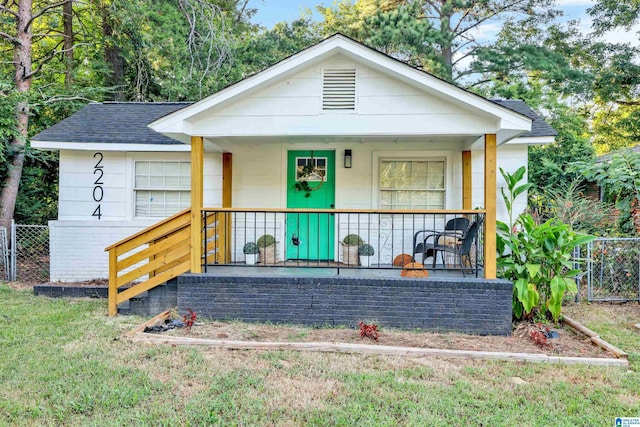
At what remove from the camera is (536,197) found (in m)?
10.1

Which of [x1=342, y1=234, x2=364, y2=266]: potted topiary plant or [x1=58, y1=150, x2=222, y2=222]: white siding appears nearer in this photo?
[x1=342, y1=234, x2=364, y2=266]: potted topiary plant

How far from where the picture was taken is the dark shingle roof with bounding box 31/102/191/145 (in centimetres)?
700

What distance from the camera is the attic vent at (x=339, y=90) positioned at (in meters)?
5.16

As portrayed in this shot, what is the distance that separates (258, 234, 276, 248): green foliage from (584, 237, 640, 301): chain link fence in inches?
204

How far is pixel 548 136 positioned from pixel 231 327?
5760 mm

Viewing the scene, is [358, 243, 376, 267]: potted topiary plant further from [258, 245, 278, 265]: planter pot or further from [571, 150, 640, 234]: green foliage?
[571, 150, 640, 234]: green foliage

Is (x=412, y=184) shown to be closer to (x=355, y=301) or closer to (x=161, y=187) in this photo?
(x=355, y=301)

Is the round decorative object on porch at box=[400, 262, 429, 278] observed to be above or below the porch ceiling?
below

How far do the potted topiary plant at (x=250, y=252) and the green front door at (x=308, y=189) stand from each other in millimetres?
830

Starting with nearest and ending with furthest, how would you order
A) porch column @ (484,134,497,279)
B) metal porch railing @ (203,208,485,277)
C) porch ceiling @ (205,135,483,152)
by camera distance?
porch column @ (484,134,497,279) → porch ceiling @ (205,135,483,152) → metal porch railing @ (203,208,485,277)

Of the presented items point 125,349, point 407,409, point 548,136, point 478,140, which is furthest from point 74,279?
point 548,136

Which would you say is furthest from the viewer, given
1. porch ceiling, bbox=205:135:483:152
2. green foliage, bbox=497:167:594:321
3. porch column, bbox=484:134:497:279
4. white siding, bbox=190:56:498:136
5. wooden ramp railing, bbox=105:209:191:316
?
porch ceiling, bbox=205:135:483:152

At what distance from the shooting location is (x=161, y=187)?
7.24 metres

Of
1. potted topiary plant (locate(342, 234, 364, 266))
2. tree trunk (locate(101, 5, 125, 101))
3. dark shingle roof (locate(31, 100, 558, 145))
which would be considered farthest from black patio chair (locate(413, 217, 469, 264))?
tree trunk (locate(101, 5, 125, 101))
